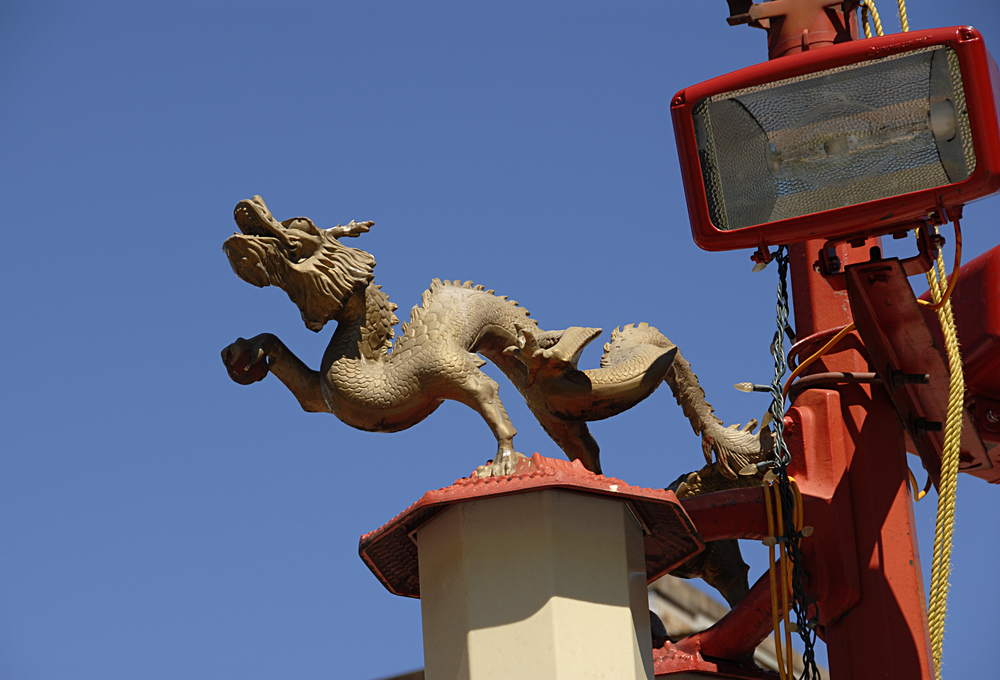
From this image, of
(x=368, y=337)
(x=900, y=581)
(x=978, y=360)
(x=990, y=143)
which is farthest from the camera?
(x=368, y=337)

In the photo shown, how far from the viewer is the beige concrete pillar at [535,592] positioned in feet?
15.3

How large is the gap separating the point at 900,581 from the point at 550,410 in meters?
1.82

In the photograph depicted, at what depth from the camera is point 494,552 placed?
15.9 ft

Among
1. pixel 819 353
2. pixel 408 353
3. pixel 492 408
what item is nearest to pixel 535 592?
pixel 492 408

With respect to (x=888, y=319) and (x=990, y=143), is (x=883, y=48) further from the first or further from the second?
(x=888, y=319)

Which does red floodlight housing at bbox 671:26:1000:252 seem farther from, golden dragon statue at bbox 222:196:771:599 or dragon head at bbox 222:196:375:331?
dragon head at bbox 222:196:375:331

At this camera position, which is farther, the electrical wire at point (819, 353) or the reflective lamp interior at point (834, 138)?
the electrical wire at point (819, 353)

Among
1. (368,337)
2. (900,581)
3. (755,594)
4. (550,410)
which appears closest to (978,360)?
(900,581)

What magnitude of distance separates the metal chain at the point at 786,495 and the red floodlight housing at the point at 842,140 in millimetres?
275

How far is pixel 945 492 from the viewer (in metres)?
4.62

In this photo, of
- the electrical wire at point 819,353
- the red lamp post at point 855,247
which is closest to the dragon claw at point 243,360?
the red lamp post at point 855,247

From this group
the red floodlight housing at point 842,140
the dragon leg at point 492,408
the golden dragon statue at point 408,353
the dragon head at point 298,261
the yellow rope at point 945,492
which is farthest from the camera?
the dragon head at point 298,261

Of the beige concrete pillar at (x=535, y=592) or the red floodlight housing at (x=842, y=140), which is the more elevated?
the red floodlight housing at (x=842, y=140)

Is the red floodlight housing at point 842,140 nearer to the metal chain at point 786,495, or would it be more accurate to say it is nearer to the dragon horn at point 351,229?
the metal chain at point 786,495
